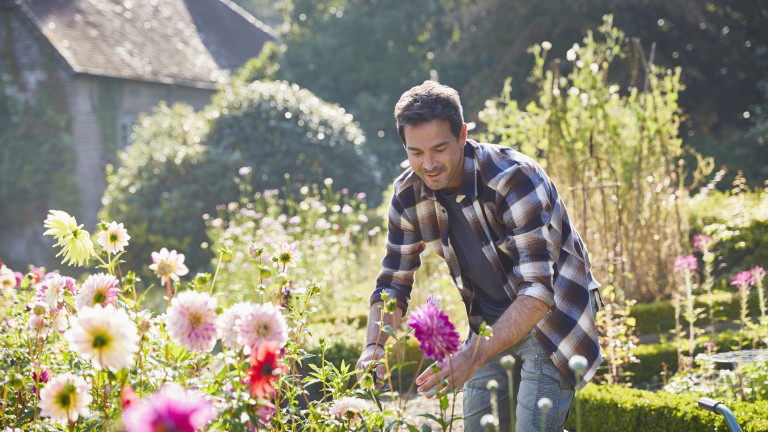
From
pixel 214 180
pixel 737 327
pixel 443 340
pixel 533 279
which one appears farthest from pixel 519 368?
pixel 214 180

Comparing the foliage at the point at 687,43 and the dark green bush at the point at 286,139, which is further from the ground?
the foliage at the point at 687,43

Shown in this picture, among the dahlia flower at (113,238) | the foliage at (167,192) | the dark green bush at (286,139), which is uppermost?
the dark green bush at (286,139)

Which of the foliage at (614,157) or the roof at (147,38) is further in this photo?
the roof at (147,38)

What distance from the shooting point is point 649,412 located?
3.92m

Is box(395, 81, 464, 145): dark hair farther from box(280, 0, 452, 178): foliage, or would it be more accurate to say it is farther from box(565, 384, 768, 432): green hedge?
box(280, 0, 452, 178): foliage

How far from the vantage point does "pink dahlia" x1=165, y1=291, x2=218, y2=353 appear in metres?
1.65

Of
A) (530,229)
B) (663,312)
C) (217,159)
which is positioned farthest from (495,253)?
(217,159)

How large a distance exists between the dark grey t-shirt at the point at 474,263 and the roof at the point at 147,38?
14.6 m

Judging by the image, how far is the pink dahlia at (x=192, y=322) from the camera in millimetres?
1647

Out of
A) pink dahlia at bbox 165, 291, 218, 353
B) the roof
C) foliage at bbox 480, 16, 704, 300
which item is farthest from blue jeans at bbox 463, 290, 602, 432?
the roof

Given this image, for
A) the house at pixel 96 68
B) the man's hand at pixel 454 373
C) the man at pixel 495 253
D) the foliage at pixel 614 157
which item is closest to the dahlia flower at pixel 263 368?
the man's hand at pixel 454 373

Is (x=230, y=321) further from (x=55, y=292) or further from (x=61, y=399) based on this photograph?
(x=55, y=292)

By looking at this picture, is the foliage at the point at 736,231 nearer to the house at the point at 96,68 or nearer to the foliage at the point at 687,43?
the foliage at the point at 687,43

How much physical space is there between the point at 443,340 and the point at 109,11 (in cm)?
1903
